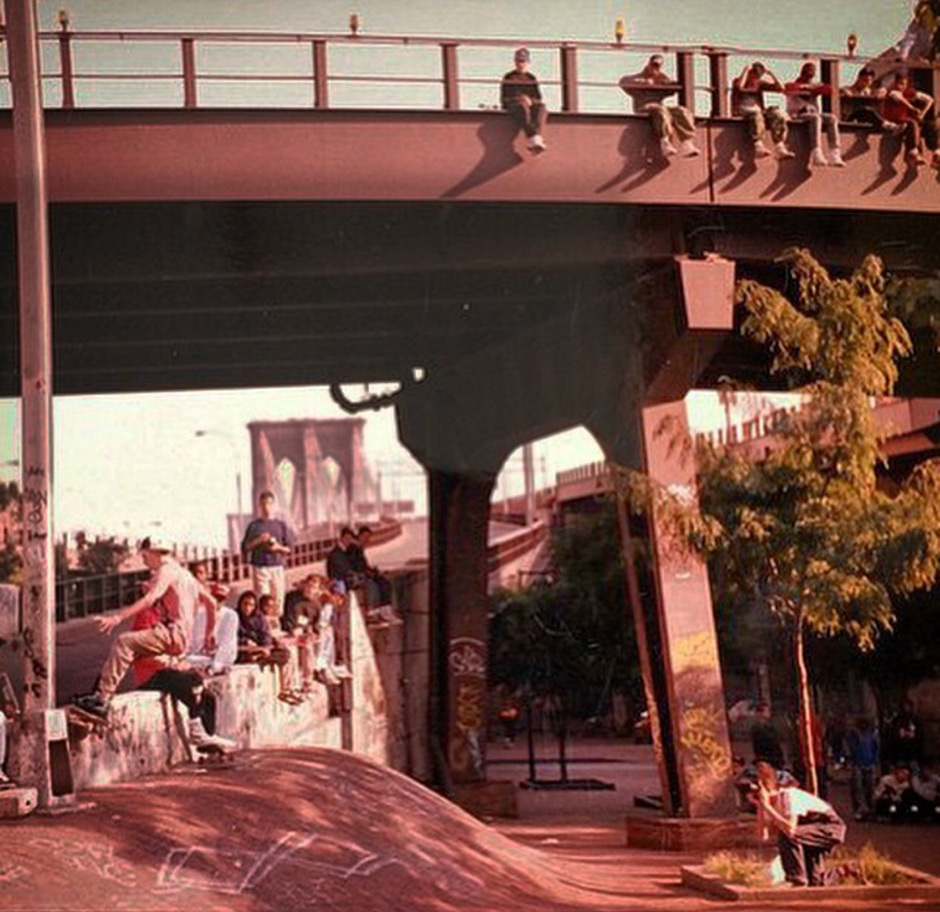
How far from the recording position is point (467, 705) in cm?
2753

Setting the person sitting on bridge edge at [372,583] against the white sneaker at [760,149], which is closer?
the white sneaker at [760,149]

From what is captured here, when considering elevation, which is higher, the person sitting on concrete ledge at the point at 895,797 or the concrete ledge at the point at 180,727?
the concrete ledge at the point at 180,727

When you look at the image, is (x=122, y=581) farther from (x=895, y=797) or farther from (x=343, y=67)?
(x=895, y=797)

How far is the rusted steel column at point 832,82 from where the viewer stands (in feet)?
63.4

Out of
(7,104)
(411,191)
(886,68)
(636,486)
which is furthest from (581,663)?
(7,104)

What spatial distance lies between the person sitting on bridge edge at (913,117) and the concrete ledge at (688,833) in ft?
23.8

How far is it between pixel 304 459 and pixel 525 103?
14.3 ft

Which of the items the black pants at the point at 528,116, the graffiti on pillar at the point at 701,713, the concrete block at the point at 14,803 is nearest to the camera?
the concrete block at the point at 14,803

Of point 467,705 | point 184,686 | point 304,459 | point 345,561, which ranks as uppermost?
point 304,459

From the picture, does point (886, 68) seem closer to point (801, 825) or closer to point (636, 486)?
point (636, 486)

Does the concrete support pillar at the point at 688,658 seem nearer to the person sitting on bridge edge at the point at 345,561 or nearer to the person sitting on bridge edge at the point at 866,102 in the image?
the person sitting on bridge edge at the point at 345,561

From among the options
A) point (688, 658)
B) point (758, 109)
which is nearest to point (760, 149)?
point (758, 109)

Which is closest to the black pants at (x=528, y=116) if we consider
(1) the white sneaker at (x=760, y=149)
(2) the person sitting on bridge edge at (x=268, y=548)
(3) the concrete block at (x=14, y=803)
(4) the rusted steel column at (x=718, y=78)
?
(4) the rusted steel column at (x=718, y=78)

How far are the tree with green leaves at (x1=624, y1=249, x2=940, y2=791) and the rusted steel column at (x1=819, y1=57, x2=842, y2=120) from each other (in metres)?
1.54
